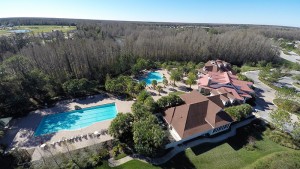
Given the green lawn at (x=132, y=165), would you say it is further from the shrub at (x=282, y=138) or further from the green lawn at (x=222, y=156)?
the shrub at (x=282, y=138)

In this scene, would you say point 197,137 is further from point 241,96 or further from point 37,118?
point 37,118

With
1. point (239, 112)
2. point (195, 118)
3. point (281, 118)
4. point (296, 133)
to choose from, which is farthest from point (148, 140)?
point (296, 133)

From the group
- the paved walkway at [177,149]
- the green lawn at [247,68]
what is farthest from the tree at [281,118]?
the green lawn at [247,68]

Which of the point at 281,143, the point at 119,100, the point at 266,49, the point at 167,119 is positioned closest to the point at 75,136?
the point at 119,100

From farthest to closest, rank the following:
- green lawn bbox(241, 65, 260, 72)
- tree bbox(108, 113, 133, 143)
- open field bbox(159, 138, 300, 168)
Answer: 1. green lawn bbox(241, 65, 260, 72)
2. tree bbox(108, 113, 133, 143)
3. open field bbox(159, 138, 300, 168)

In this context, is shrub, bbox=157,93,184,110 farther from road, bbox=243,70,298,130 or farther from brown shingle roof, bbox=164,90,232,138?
road, bbox=243,70,298,130

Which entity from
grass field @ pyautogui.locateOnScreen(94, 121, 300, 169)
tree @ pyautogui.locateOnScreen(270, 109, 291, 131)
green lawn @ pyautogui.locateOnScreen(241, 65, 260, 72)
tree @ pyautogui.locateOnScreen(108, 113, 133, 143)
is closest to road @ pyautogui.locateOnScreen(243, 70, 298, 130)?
tree @ pyautogui.locateOnScreen(270, 109, 291, 131)
